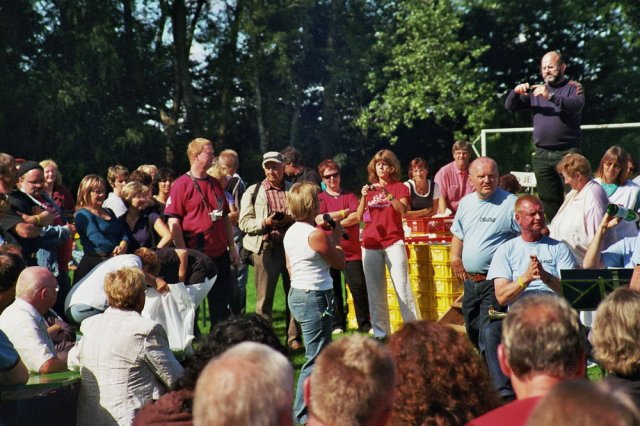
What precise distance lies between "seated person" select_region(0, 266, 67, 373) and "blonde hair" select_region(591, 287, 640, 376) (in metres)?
3.10

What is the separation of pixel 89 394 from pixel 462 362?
7.82ft

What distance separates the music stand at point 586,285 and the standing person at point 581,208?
1477 mm

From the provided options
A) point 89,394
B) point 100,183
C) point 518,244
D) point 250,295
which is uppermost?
point 100,183

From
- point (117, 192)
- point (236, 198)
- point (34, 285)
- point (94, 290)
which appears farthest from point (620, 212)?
point (117, 192)

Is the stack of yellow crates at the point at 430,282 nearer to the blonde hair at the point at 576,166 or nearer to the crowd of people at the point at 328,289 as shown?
the crowd of people at the point at 328,289

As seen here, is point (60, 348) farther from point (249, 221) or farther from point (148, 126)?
point (148, 126)

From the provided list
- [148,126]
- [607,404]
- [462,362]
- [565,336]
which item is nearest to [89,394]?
[462,362]

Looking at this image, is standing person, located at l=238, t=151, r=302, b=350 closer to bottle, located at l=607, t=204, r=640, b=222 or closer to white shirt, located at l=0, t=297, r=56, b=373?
bottle, located at l=607, t=204, r=640, b=222

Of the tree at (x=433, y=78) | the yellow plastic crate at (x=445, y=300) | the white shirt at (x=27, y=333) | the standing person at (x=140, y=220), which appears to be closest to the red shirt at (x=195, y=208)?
the standing person at (x=140, y=220)

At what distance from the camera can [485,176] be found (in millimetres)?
7035

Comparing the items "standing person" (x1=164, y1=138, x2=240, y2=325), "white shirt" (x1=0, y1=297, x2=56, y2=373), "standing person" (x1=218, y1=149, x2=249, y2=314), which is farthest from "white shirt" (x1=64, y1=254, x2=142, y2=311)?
"standing person" (x1=218, y1=149, x2=249, y2=314)

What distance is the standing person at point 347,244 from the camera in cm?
906

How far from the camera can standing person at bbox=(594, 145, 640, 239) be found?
738cm

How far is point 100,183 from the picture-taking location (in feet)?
26.2
